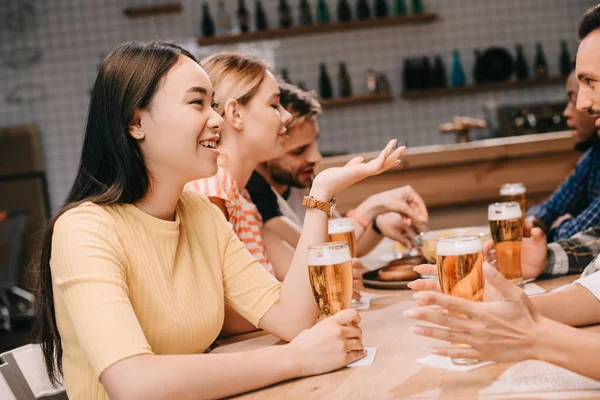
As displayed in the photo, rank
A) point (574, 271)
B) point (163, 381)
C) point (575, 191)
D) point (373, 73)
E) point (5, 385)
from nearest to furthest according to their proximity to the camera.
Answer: point (163, 381)
point (5, 385)
point (574, 271)
point (575, 191)
point (373, 73)

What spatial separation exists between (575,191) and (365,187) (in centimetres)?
134

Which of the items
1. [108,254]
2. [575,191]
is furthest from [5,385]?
[575,191]

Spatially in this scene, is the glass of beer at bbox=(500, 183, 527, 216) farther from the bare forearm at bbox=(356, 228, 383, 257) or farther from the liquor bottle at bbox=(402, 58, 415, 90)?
the liquor bottle at bbox=(402, 58, 415, 90)

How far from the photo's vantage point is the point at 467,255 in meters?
1.14

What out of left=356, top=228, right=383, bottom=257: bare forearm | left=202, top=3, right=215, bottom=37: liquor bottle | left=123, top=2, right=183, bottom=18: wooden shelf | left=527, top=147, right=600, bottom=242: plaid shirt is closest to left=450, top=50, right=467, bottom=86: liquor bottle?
left=202, top=3, right=215, bottom=37: liquor bottle

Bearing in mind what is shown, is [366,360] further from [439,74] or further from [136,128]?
[439,74]

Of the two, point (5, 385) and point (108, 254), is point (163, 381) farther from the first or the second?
point (5, 385)

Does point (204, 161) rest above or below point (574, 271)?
above

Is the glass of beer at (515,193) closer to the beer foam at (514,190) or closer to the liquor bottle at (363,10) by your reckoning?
the beer foam at (514,190)

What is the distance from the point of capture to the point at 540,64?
567 cm

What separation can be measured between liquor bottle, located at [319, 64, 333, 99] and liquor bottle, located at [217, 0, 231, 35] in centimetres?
87

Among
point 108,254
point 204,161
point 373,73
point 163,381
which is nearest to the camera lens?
point 163,381

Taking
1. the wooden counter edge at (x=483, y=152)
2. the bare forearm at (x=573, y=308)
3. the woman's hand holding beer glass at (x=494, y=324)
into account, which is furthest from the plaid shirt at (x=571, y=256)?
the wooden counter edge at (x=483, y=152)

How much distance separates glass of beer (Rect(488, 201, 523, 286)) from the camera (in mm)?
1640
